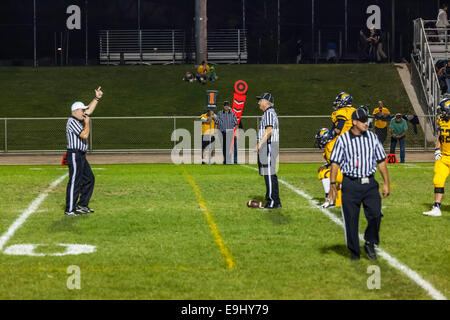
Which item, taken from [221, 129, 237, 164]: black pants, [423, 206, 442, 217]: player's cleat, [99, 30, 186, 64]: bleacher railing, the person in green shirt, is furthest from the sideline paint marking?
[99, 30, 186, 64]: bleacher railing

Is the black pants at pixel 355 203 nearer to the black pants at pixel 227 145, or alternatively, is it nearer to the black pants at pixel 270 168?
the black pants at pixel 270 168

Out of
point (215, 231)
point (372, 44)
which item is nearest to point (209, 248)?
point (215, 231)

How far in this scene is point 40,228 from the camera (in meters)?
11.2

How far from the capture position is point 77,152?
1257 cm

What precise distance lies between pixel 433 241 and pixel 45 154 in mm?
21579

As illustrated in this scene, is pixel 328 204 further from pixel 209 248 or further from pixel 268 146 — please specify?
pixel 209 248

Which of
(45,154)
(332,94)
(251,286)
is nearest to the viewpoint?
(251,286)

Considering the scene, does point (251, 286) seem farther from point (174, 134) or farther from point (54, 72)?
point (54, 72)

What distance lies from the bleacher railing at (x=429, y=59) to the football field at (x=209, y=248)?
15249 millimetres

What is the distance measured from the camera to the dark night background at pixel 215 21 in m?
45.6

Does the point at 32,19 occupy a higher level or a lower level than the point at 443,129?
higher

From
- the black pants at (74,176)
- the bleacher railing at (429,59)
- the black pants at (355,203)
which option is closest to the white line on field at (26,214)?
the black pants at (74,176)

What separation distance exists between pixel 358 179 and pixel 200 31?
3358cm

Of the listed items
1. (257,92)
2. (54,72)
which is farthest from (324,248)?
(54,72)
